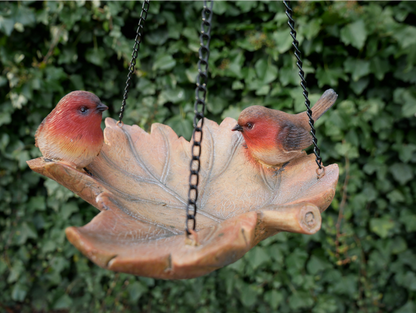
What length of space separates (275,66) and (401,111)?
0.76 metres

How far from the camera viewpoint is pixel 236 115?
1.86 metres

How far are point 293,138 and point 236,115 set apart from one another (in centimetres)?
85

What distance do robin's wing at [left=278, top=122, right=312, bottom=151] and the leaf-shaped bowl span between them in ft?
0.18

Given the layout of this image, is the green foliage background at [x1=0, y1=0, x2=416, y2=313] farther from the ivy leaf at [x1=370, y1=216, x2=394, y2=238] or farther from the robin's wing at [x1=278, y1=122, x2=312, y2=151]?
the robin's wing at [x1=278, y1=122, x2=312, y2=151]

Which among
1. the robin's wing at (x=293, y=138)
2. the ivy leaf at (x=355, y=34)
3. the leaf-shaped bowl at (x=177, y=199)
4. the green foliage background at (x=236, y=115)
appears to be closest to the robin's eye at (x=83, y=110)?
the leaf-shaped bowl at (x=177, y=199)

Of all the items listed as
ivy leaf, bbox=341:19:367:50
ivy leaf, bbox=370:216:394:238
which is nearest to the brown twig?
ivy leaf, bbox=370:216:394:238

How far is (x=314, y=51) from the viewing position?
1865 millimetres

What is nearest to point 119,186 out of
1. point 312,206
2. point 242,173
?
point 242,173

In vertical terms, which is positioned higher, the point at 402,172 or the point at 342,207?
the point at 402,172

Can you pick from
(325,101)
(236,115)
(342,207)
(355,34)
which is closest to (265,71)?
(236,115)

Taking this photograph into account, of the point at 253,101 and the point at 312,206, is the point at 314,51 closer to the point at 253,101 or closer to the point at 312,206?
the point at 253,101

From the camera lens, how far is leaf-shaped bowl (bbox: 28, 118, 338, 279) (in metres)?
0.58

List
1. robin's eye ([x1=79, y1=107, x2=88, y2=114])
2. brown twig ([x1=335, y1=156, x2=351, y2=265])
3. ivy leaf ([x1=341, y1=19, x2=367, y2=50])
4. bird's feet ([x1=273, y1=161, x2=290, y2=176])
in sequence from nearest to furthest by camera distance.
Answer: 1. robin's eye ([x1=79, y1=107, x2=88, y2=114])
2. bird's feet ([x1=273, y1=161, x2=290, y2=176])
3. ivy leaf ([x1=341, y1=19, x2=367, y2=50])
4. brown twig ([x1=335, y1=156, x2=351, y2=265])

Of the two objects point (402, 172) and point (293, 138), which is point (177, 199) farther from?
point (402, 172)
